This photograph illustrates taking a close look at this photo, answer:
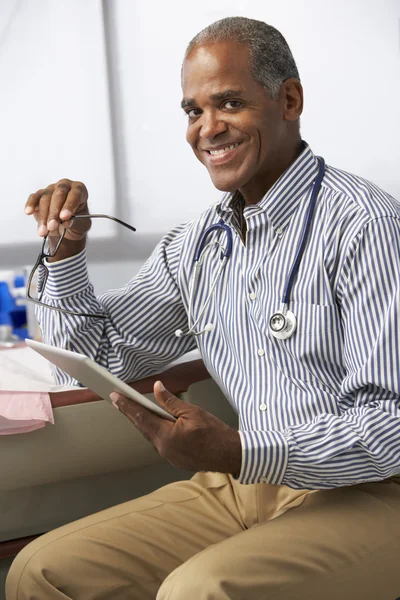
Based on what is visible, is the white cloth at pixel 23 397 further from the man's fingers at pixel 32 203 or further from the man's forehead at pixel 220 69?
the man's forehead at pixel 220 69

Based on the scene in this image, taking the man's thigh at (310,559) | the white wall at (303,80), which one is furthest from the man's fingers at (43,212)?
the white wall at (303,80)

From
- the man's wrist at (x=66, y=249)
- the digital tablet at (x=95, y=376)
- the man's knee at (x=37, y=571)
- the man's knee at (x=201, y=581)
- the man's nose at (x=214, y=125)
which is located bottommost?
the man's knee at (x=37, y=571)

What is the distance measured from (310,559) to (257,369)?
1.17 ft

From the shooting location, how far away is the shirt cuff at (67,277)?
1.50 meters

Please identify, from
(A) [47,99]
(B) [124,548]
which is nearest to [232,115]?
(B) [124,548]

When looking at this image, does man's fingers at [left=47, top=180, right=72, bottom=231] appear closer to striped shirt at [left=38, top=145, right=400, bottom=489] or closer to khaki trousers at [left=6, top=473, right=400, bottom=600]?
striped shirt at [left=38, top=145, right=400, bottom=489]

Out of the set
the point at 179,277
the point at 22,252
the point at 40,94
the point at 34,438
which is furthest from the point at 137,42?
the point at 34,438

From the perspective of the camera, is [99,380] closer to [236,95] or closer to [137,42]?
[236,95]

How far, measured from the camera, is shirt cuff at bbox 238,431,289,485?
1114mm

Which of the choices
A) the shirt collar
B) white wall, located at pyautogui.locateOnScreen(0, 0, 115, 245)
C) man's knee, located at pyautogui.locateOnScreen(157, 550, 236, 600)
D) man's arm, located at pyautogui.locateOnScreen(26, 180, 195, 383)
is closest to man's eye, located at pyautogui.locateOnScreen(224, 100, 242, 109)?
the shirt collar

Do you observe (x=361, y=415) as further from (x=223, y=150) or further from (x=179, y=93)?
(x=179, y=93)

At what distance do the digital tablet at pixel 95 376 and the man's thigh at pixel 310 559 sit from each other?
8.6 inches

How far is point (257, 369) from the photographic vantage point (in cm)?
136

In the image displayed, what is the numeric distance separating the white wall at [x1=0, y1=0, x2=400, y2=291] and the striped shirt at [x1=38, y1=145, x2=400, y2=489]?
1.63 meters
